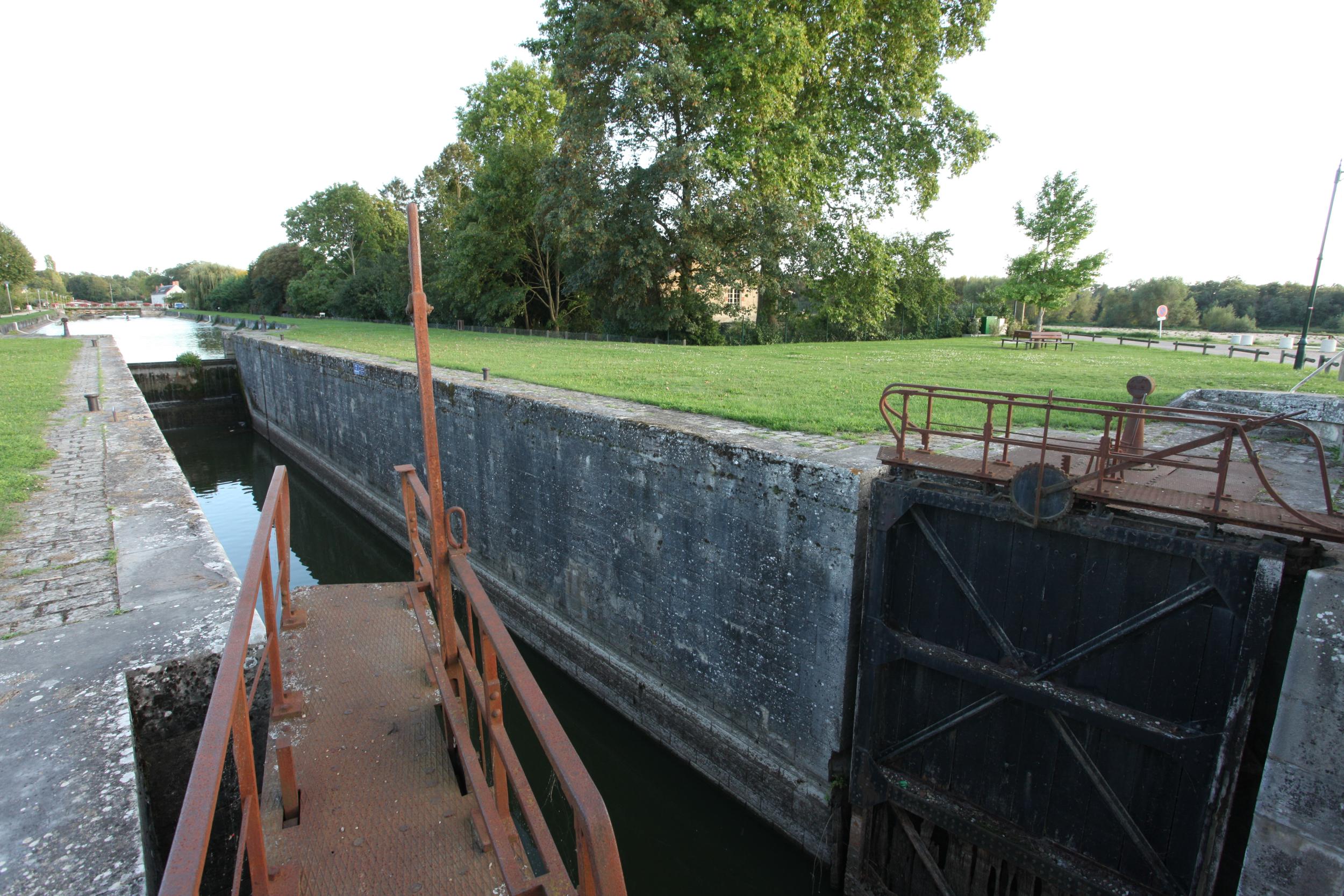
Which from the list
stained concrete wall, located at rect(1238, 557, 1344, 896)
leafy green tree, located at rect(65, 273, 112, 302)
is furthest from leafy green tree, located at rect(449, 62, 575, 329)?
leafy green tree, located at rect(65, 273, 112, 302)

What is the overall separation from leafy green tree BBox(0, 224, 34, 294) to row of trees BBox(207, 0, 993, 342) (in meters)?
69.4

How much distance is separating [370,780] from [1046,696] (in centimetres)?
417

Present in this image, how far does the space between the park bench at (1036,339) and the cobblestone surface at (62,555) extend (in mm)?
22079

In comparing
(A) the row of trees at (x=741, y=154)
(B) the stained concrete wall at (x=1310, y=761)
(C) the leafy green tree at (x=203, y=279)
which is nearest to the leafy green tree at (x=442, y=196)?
(A) the row of trees at (x=741, y=154)

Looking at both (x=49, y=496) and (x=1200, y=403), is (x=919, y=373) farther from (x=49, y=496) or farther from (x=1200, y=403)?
(x=49, y=496)

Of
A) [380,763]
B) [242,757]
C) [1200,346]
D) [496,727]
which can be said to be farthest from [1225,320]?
[242,757]

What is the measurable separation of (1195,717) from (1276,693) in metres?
0.43

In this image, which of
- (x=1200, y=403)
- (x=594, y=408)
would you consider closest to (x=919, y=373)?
(x=1200, y=403)

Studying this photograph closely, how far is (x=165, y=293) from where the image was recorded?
5364 inches

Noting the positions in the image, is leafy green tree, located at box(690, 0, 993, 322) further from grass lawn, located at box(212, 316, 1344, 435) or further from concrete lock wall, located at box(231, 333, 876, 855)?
concrete lock wall, located at box(231, 333, 876, 855)

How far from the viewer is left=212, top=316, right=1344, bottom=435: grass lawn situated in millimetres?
8953

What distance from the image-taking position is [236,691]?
220 cm

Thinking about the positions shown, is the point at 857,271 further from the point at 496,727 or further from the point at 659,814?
the point at 496,727

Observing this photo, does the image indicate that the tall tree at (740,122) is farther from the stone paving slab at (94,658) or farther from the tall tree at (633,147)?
the stone paving slab at (94,658)
